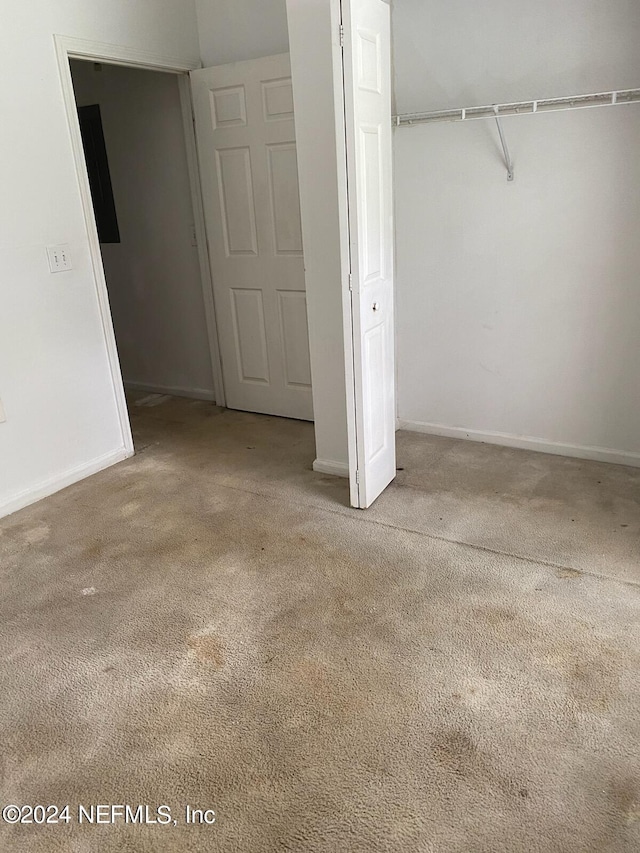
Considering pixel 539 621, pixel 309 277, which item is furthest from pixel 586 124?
pixel 539 621

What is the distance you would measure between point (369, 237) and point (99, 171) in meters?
2.75

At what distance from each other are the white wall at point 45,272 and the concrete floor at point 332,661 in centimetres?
30

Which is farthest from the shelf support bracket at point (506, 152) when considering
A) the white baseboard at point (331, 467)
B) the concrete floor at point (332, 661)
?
the white baseboard at point (331, 467)

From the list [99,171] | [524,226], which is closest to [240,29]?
[99,171]

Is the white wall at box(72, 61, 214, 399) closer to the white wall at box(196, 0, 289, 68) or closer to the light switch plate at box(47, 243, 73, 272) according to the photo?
the white wall at box(196, 0, 289, 68)

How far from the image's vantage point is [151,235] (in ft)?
14.3

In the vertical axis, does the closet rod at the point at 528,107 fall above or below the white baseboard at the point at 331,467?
above

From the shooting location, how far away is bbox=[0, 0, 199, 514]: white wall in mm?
2838

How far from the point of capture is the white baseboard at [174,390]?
4.50 m

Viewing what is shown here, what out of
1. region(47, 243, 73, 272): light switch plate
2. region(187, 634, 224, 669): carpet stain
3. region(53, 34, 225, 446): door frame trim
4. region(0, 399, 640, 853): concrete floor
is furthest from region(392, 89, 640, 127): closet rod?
region(187, 634, 224, 669): carpet stain

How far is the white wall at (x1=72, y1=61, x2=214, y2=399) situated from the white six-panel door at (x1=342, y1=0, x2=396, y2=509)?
1.81 meters

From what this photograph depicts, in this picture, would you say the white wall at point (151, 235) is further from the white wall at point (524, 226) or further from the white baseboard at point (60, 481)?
the white wall at point (524, 226)

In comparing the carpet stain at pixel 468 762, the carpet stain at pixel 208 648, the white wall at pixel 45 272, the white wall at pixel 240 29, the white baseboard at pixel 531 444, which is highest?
the white wall at pixel 240 29

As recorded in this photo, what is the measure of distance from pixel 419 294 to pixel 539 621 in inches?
76.8
